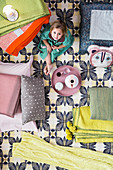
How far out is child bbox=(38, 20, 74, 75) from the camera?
2.08 metres

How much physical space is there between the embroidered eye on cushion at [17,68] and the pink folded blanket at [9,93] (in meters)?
0.13

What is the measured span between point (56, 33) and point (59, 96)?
823 millimetres

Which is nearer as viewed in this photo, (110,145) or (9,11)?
(9,11)

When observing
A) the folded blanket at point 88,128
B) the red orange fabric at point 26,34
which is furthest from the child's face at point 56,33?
the folded blanket at point 88,128

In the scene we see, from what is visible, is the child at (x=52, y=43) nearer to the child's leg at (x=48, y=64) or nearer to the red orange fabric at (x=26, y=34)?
the child's leg at (x=48, y=64)

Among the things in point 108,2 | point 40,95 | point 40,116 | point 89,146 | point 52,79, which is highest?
point 108,2

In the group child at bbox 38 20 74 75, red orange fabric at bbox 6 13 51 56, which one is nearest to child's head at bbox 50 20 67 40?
child at bbox 38 20 74 75

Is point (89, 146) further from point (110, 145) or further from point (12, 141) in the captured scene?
point (12, 141)

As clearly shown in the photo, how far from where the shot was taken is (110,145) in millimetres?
2432

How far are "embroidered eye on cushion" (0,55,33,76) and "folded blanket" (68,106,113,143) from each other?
0.83 meters

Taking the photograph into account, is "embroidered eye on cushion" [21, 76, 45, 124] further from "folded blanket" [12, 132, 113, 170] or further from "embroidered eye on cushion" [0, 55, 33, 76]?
"folded blanket" [12, 132, 113, 170]

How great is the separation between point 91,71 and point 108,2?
2.92ft

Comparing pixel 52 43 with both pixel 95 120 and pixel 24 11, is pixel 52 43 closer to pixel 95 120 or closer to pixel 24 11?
pixel 24 11

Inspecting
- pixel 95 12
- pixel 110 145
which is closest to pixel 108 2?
pixel 95 12
